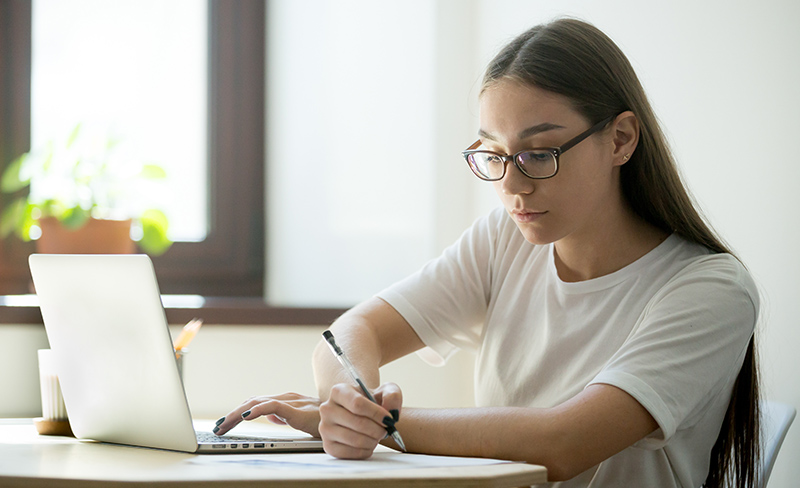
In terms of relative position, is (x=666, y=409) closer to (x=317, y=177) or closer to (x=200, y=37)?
(x=317, y=177)

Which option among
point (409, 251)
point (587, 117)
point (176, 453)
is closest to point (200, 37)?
point (409, 251)

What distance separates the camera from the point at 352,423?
0.96m

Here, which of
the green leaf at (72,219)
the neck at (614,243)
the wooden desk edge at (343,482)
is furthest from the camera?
the green leaf at (72,219)

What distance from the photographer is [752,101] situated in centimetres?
141

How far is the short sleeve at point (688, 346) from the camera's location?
3.54ft

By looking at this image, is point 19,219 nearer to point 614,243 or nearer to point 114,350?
point 114,350

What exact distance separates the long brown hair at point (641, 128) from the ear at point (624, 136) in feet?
0.05

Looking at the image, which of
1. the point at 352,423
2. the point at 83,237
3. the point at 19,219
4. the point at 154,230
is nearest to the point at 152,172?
the point at 154,230

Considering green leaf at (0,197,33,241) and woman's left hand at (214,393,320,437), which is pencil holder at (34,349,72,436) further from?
green leaf at (0,197,33,241)

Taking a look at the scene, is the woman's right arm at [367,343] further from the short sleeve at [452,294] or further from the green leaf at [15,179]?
the green leaf at [15,179]

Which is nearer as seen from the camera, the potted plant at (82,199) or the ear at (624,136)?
the ear at (624,136)

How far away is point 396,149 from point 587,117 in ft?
4.29

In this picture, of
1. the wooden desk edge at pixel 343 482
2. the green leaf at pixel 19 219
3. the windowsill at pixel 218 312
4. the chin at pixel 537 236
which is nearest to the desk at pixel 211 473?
the wooden desk edge at pixel 343 482

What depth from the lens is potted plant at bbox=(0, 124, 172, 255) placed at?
90.2 inches
